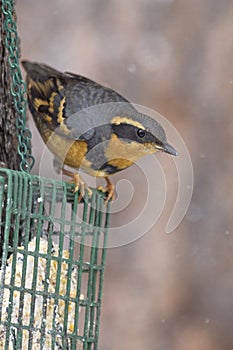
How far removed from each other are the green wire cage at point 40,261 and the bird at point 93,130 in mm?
153

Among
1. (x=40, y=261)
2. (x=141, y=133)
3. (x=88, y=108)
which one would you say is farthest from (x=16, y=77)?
(x=40, y=261)

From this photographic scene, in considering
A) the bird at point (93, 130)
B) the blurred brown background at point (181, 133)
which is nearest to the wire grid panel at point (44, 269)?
the bird at point (93, 130)

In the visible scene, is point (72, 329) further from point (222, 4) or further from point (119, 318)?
point (222, 4)

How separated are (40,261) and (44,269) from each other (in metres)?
0.05

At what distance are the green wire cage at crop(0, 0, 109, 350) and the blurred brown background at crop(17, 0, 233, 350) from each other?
452cm

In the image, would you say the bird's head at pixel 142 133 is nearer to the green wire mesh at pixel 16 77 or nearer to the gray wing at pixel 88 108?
the gray wing at pixel 88 108

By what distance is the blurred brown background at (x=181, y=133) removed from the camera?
29.7 ft

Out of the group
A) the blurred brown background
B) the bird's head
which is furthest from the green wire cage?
the blurred brown background

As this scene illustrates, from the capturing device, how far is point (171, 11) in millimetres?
9398

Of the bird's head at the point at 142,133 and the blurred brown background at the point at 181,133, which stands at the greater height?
the bird's head at the point at 142,133

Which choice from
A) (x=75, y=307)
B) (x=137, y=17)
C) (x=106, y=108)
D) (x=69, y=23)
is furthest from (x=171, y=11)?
(x=75, y=307)

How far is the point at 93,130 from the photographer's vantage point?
15.2 feet

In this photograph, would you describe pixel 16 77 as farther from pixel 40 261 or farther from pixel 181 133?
pixel 181 133

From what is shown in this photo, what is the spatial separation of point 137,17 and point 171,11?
31 cm
